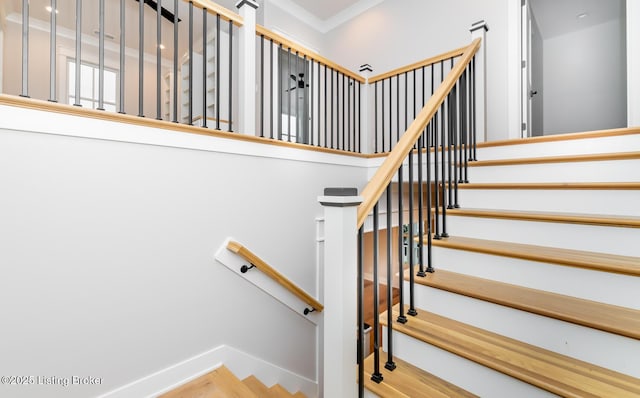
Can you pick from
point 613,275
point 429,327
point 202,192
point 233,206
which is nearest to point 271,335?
point 233,206

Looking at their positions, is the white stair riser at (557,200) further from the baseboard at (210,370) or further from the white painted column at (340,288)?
the baseboard at (210,370)

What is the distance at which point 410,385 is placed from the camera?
3.63ft

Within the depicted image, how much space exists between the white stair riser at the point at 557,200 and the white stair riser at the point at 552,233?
28 centimetres

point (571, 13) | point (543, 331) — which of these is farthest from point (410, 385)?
point (571, 13)

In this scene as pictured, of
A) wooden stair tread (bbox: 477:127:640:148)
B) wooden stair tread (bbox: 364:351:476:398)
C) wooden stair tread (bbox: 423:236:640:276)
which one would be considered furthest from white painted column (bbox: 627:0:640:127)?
wooden stair tread (bbox: 364:351:476:398)

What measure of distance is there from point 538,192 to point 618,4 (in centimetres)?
419

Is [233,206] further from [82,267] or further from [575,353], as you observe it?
[575,353]

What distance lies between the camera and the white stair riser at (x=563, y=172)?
1562 mm

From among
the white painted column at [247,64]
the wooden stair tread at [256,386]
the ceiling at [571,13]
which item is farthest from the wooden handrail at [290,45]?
the ceiling at [571,13]

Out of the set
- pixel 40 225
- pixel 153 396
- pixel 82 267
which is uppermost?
pixel 40 225

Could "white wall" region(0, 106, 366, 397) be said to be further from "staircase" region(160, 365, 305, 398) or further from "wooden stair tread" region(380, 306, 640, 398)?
"wooden stair tread" region(380, 306, 640, 398)

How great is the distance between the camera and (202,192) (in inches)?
72.4

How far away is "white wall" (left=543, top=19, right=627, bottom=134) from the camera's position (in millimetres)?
3934

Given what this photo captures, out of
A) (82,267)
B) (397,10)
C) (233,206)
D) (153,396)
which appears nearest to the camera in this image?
(82,267)
